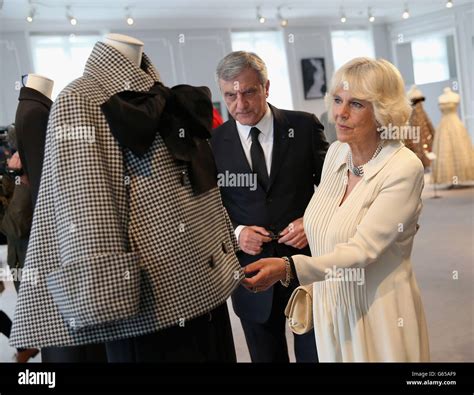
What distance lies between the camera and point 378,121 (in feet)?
5.60

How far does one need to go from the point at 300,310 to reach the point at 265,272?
28 cm

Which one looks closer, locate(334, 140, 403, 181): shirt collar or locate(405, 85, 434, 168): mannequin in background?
locate(334, 140, 403, 181): shirt collar

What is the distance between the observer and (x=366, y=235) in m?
1.65

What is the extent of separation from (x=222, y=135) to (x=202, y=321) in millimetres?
952

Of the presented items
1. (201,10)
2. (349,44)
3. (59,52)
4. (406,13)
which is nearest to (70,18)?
(59,52)

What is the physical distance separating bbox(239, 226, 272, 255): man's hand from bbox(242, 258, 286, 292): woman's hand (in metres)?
0.43

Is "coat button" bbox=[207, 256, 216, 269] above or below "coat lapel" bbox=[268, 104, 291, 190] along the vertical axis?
below

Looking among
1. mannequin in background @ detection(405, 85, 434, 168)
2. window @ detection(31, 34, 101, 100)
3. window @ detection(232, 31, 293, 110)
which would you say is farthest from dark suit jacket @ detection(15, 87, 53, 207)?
window @ detection(232, 31, 293, 110)

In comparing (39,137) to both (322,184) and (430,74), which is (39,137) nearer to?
(322,184)

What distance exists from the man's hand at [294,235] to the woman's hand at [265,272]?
0.46m

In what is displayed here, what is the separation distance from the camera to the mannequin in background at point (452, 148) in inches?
321

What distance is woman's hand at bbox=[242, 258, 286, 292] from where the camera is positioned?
A: 5.45 ft

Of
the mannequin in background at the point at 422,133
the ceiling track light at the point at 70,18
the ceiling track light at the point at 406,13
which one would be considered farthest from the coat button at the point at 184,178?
the mannequin in background at the point at 422,133

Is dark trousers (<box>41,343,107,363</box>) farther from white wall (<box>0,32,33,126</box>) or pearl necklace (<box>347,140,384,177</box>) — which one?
white wall (<box>0,32,33,126</box>)
